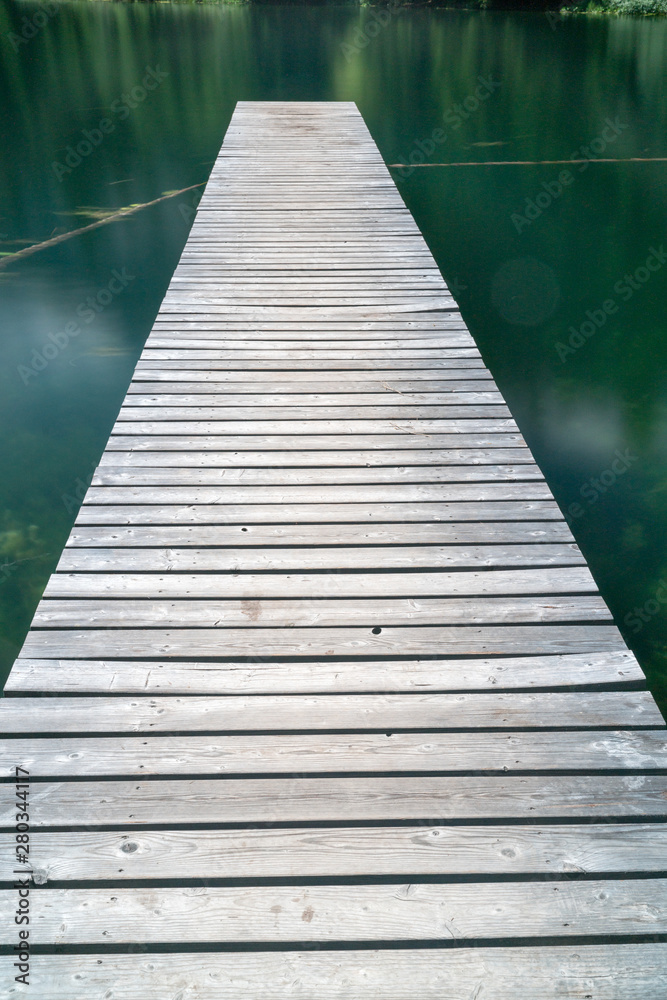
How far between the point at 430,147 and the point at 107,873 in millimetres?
9004

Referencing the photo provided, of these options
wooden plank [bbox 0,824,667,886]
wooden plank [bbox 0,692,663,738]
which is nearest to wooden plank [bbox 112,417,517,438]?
wooden plank [bbox 0,692,663,738]

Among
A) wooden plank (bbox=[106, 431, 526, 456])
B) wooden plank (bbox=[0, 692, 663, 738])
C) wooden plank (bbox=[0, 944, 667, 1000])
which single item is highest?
wooden plank (bbox=[106, 431, 526, 456])

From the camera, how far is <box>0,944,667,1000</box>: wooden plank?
3.70ft

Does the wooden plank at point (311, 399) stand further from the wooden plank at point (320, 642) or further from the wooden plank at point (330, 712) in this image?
the wooden plank at point (330, 712)

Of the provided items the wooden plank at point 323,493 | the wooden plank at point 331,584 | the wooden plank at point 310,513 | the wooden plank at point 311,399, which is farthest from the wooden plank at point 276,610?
the wooden plank at point 311,399

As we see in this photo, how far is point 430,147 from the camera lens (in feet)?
28.3

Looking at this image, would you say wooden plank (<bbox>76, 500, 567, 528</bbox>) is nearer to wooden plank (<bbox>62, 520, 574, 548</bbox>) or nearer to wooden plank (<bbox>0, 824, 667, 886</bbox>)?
wooden plank (<bbox>62, 520, 574, 548</bbox>)

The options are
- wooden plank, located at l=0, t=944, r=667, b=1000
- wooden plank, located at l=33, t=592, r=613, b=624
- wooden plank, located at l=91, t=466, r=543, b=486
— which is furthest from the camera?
wooden plank, located at l=91, t=466, r=543, b=486

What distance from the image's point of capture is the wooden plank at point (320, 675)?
1.59m

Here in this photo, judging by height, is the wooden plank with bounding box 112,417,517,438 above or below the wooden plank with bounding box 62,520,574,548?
above

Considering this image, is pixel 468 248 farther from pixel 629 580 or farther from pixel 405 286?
pixel 629 580

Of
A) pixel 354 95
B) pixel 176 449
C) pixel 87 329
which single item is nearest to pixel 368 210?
pixel 87 329

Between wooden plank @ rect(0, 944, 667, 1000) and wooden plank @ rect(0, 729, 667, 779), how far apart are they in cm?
33

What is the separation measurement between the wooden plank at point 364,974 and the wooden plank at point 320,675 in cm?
53
